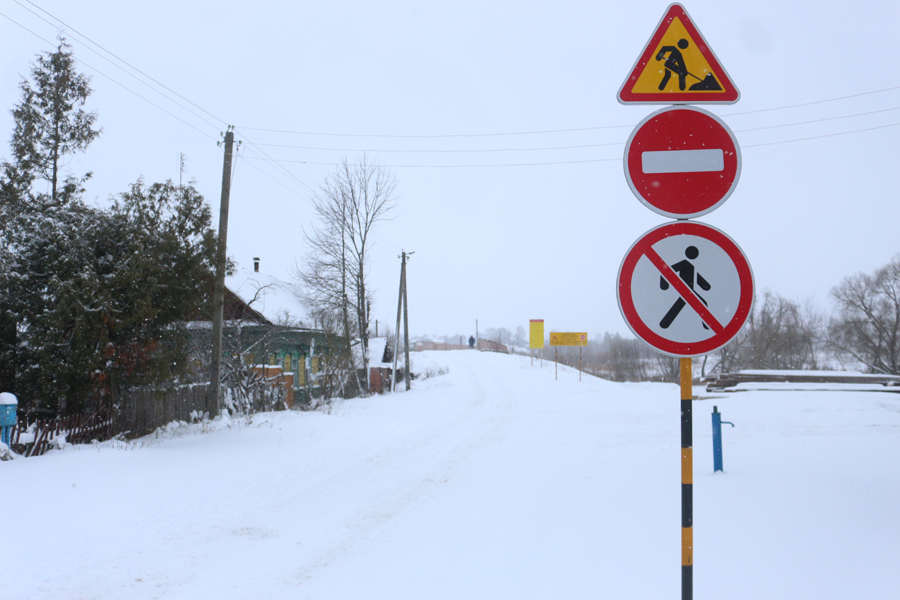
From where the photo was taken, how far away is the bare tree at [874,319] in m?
44.6

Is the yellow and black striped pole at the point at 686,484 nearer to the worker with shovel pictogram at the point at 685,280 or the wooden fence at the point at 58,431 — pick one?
the worker with shovel pictogram at the point at 685,280

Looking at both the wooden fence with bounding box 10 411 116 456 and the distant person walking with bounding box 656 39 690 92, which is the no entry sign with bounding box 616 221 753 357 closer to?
the distant person walking with bounding box 656 39 690 92

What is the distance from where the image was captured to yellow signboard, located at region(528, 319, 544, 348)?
37.9 m

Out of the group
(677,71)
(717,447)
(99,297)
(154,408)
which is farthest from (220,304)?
(677,71)

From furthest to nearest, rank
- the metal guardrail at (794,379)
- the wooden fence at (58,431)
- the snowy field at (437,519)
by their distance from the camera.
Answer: the metal guardrail at (794,379) < the wooden fence at (58,431) < the snowy field at (437,519)

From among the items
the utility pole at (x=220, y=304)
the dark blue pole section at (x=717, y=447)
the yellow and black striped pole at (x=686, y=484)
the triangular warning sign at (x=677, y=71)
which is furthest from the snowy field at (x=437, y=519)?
the triangular warning sign at (x=677, y=71)

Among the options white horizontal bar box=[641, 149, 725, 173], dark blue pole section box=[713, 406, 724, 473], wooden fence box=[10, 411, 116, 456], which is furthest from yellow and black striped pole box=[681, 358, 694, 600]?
wooden fence box=[10, 411, 116, 456]

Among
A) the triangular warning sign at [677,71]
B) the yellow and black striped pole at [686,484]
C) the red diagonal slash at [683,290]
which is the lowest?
the yellow and black striped pole at [686,484]

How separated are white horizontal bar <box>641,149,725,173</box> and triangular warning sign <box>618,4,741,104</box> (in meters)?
0.31

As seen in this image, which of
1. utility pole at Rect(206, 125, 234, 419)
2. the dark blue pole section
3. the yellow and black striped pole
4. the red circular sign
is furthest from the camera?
utility pole at Rect(206, 125, 234, 419)

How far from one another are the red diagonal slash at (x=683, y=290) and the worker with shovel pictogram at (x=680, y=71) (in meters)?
0.96

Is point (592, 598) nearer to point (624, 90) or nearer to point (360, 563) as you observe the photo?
point (360, 563)

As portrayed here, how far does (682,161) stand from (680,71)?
541 mm

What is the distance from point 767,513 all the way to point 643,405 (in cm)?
1522
